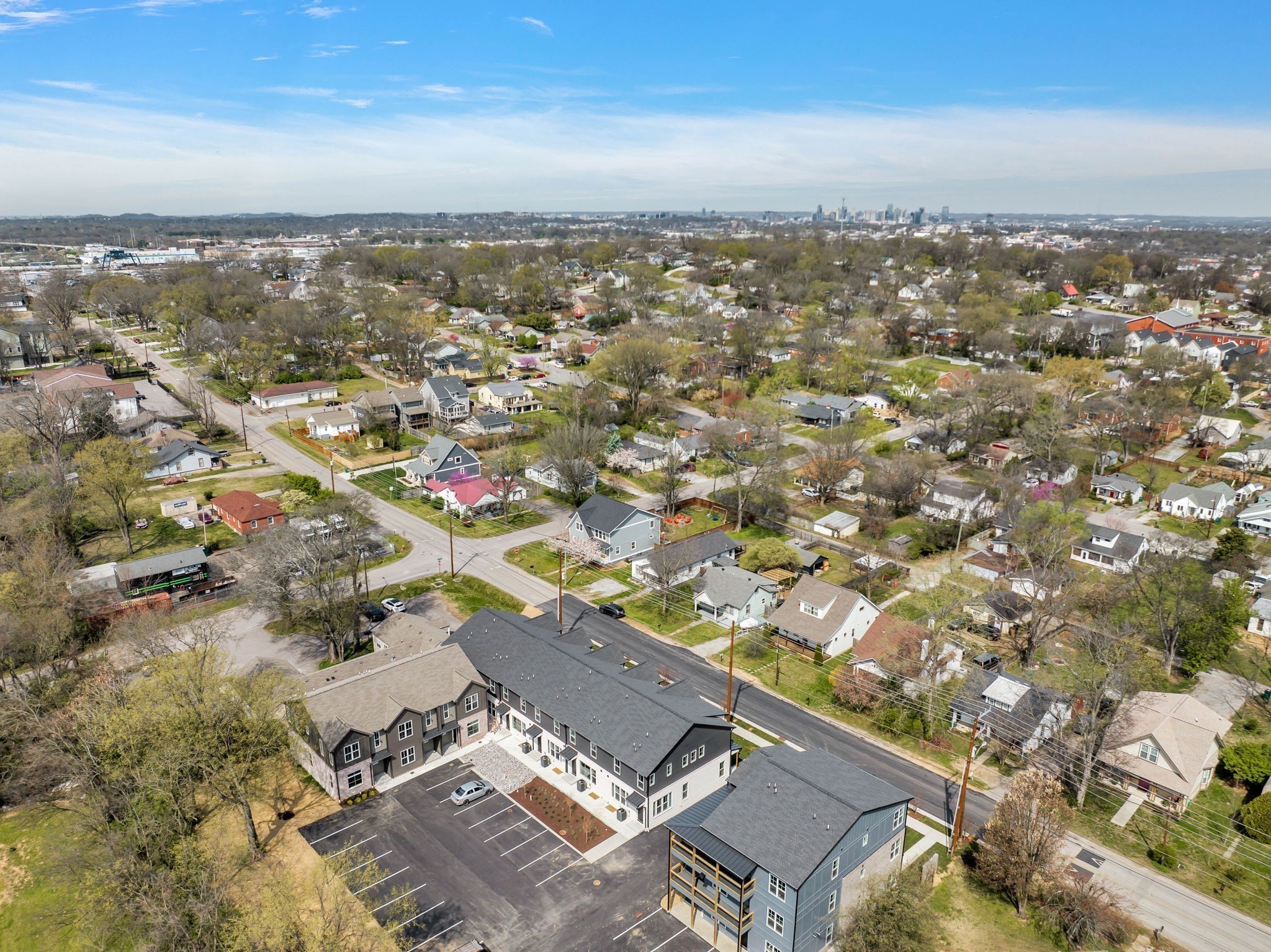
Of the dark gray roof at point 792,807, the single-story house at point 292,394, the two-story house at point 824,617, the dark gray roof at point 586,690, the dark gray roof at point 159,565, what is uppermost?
the single-story house at point 292,394

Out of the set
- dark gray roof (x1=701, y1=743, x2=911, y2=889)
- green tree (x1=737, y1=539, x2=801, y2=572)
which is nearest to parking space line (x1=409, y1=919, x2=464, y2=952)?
dark gray roof (x1=701, y1=743, x2=911, y2=889)

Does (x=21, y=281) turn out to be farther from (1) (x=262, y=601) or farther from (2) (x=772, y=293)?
(1) (x=262, y=601)

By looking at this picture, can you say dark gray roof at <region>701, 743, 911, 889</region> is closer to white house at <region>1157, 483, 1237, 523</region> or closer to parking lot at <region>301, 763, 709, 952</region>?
parking lot at <region>301, 763, 709, 952</region>

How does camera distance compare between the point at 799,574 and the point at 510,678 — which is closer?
the point at 510,678

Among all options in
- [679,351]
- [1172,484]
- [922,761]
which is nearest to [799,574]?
[922,761]

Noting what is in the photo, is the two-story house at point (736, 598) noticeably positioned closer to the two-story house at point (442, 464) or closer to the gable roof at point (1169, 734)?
the gable roof at point (1169, 734)

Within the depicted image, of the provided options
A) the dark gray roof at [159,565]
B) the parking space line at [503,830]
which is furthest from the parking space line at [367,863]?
the dark gray roof at [159,565]

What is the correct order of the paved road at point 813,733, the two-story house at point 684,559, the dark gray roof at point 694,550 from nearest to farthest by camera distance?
the paved road at point 813,733 < the two-story house at point 684,559 < the dark gray roof at point 694,550
